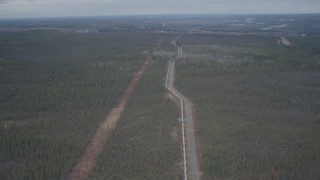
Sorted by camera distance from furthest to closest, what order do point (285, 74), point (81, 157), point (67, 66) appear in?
point (67, 66), point (285, 74), point (81, 157)

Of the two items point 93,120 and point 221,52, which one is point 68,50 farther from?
point 93,120

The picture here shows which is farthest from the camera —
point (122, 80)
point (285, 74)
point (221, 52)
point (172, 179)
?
point (221, 52)

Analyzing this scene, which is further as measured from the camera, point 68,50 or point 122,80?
point 68,50

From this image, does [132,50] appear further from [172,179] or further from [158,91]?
[172,179]

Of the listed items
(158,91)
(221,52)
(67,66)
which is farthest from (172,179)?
(221,52)

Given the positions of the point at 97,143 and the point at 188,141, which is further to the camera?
the point at 188,141

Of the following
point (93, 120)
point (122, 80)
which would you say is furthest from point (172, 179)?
point (122, 80)
